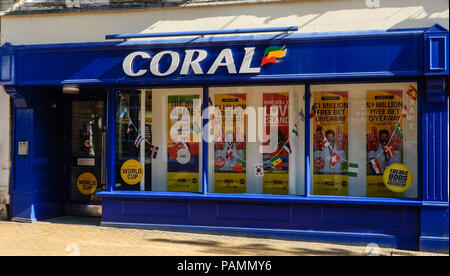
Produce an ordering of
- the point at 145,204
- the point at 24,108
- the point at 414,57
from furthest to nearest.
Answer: the point at 24,108 → the point at 145,204 → the point at 414,57

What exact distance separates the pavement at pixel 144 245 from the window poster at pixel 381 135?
3.64 feet

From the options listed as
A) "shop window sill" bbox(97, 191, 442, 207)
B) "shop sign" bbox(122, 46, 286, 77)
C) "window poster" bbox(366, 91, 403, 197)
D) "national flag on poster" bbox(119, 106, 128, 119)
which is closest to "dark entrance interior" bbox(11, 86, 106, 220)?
"national flag on poster" bbox(119, 106, 128, 119)

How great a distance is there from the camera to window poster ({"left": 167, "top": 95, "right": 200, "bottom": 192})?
8.83 metres

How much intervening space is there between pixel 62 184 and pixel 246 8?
5105 millimetres

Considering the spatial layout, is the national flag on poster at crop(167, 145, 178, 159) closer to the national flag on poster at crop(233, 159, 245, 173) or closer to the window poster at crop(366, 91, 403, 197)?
the national flag on poster at crop(233, 159, 245, 173)

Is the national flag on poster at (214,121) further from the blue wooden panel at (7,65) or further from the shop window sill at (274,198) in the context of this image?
the blue wooden panel at (7,65)

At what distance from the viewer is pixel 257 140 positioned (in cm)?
861

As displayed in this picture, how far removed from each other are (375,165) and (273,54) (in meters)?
2.46

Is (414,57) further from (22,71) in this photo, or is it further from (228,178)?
(22,71)

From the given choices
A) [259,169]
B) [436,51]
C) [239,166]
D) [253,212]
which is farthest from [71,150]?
[436,51]

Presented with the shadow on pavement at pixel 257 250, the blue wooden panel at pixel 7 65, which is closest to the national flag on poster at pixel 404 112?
the shadow on pavement at pixel 257 250

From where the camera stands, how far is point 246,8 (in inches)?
332

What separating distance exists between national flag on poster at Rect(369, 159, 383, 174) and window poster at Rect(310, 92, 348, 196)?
399 millimetres

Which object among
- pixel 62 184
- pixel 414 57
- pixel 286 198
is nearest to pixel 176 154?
pixel 286 198
